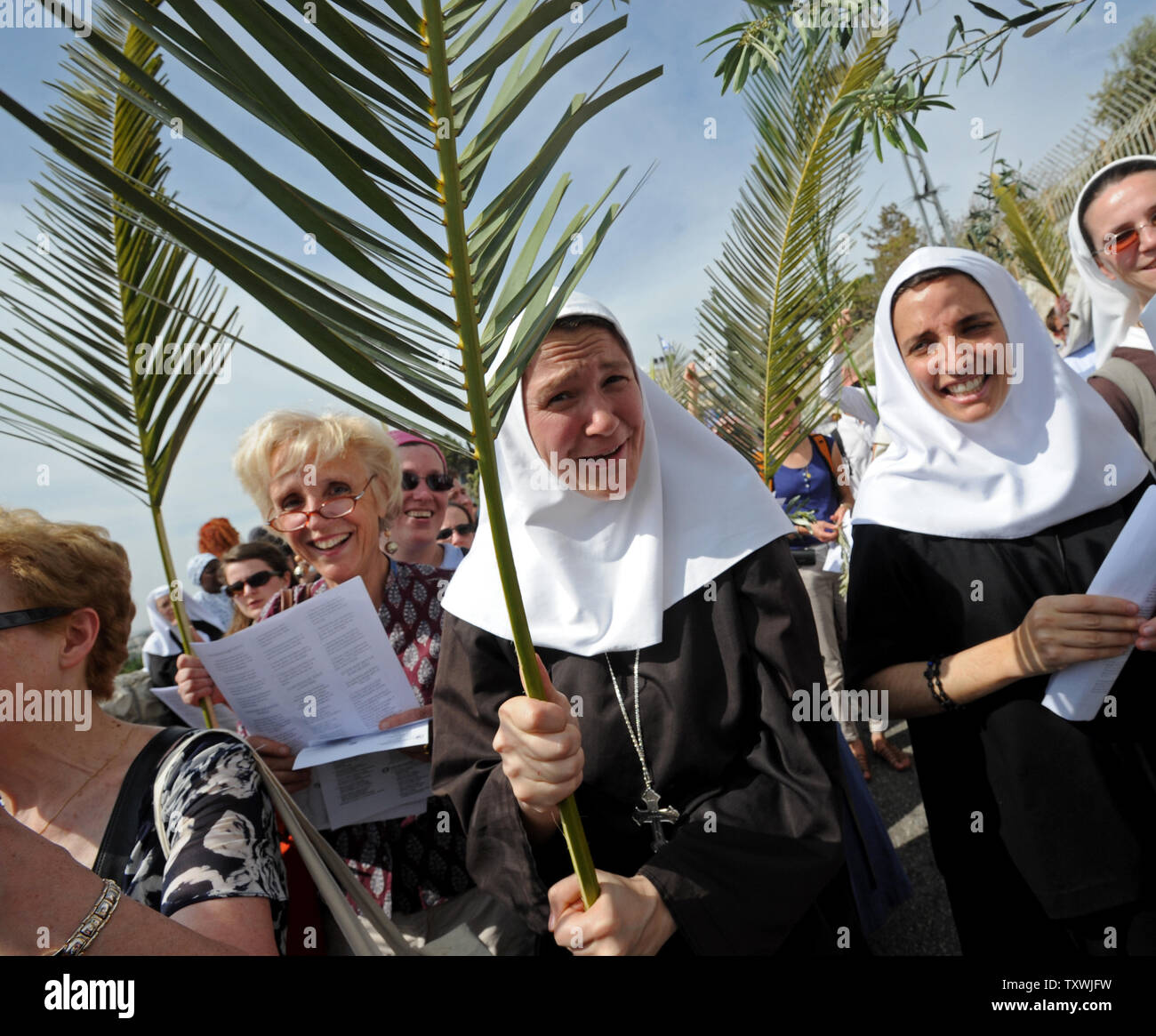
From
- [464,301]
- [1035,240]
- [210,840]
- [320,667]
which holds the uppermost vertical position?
[1035,240]

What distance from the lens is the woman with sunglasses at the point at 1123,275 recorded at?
236 centimetres

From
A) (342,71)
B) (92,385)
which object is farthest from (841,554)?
(342,71)

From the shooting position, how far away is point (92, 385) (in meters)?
2.02

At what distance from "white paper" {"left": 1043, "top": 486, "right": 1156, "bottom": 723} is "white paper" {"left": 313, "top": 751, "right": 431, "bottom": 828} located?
67.4 inches

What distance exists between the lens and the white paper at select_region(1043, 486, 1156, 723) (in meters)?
1.69

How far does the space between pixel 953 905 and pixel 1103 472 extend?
1268mm

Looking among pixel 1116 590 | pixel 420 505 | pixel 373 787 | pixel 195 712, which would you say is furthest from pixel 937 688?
pixel 420 505

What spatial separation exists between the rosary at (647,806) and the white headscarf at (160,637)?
3.52 metres

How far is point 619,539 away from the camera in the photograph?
6.32ft

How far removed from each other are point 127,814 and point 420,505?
250 cm

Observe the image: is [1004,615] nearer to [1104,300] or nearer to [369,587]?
[1104,300]

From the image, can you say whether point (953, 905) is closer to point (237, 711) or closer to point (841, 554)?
point (237, 711)

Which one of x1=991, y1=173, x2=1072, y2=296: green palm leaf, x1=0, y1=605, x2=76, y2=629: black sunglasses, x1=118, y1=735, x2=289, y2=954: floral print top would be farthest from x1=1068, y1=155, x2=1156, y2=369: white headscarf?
x1=991, y1=173, x2=1072, y2=296: green palm leaf

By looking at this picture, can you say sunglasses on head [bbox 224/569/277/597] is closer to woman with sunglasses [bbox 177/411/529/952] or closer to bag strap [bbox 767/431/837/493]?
woman with sunglasses [bbox 177/411/529/952]
